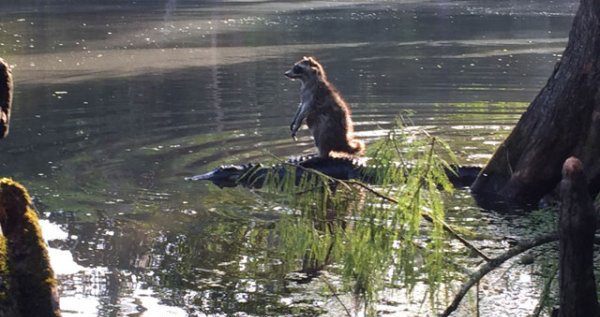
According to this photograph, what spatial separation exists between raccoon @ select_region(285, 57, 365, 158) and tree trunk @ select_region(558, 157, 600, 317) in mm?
6515

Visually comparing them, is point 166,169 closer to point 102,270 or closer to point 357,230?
point 102,270

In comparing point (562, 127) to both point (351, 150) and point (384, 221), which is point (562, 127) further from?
point (384, 221)

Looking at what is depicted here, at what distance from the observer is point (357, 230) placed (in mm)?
6008

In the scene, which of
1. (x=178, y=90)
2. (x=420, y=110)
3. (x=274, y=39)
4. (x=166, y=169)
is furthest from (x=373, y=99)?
(x=274, y=39)

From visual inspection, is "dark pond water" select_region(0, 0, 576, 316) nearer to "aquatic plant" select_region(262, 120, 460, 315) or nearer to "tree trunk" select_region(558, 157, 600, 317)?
"aquatic plant" select_region(262, 120, 460, 315)

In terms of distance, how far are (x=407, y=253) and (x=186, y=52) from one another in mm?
19266

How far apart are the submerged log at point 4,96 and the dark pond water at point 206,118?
7.48 feet

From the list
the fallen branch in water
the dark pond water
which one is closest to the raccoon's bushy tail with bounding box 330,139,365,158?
the dark pond water

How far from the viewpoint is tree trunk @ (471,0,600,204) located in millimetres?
9539

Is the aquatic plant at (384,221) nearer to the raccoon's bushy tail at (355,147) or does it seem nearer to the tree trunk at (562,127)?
the tree trunk at (562,127)

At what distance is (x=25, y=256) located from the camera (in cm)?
574

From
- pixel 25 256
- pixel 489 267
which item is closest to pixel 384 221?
pixel 489 267

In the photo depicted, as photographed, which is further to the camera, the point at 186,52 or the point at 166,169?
the point at 186,52

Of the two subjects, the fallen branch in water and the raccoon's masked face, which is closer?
the fallen branch in water
